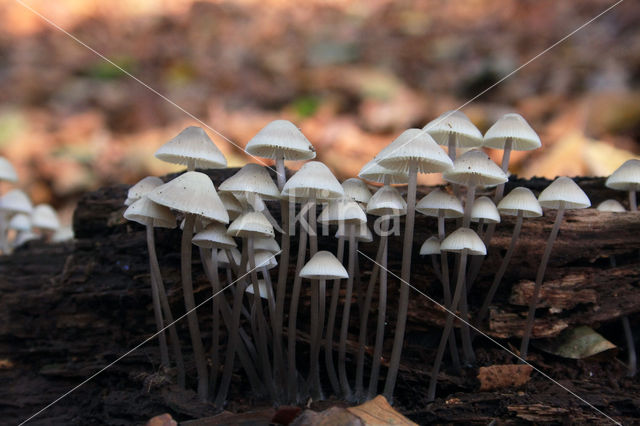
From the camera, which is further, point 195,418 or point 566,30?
point 566,30

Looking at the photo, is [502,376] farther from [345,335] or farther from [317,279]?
[317,279]

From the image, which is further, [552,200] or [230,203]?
[552,200]

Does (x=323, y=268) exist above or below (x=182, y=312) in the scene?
above

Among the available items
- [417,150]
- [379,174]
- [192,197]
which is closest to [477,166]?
[417,150]

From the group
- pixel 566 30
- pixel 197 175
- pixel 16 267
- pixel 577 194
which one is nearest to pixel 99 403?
pixel 197 175

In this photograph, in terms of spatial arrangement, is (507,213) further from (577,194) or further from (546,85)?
(546,85)

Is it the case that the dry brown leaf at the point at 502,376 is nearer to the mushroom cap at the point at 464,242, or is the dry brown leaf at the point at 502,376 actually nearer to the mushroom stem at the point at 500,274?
the mushroom stem at the point at 500,274
